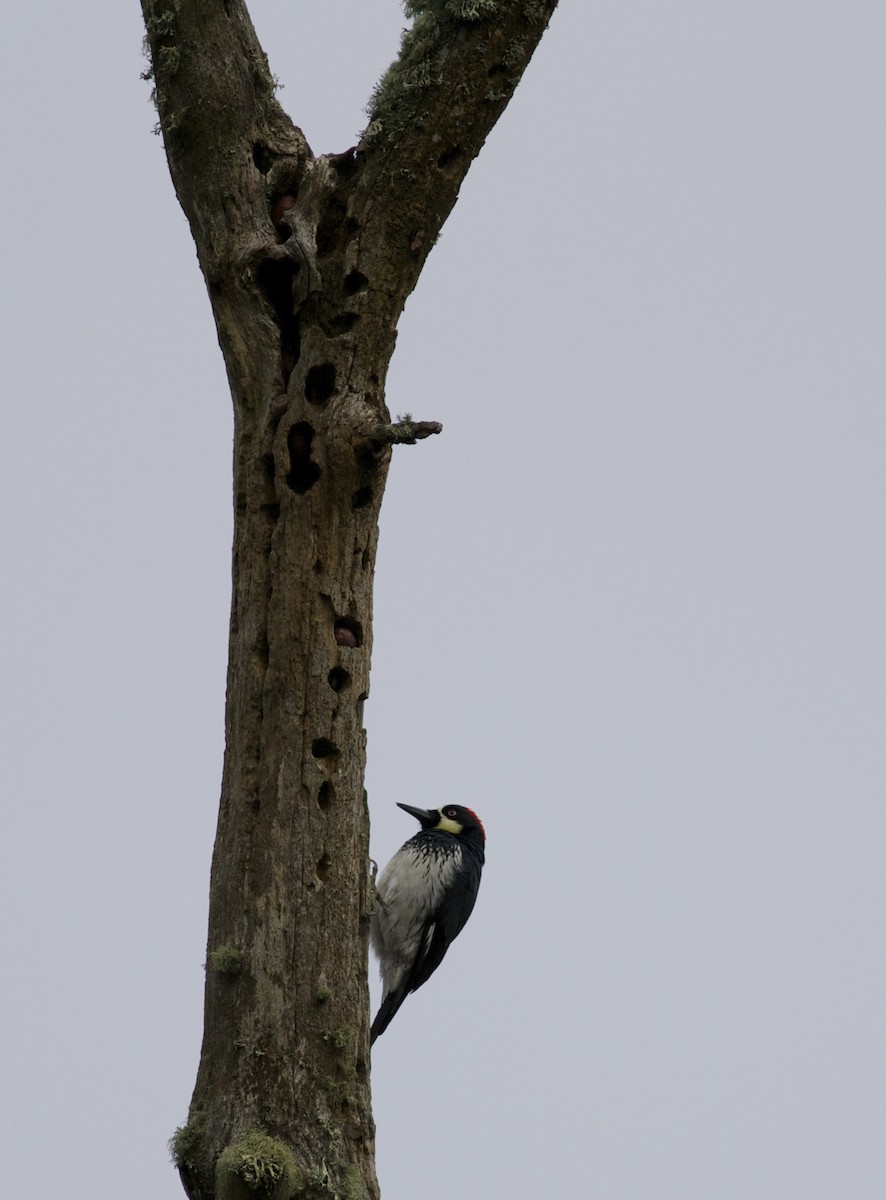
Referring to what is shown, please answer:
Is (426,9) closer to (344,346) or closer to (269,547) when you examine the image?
(344,346)

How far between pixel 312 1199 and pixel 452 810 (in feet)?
11.0

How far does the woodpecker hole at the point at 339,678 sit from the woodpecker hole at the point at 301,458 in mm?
618

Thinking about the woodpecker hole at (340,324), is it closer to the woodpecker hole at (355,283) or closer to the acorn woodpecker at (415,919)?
the woodpecker hole at (355,283)

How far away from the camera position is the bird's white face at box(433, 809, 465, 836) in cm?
736

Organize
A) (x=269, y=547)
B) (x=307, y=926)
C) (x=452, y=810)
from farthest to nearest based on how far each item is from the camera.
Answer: (x=452, y=810) → (x=269, y=547) → (x=307, y=926)

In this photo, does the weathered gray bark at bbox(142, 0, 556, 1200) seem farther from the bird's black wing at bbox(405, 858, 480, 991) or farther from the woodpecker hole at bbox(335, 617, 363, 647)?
the bird's black wing at bbox(405, 858, 480, 991)

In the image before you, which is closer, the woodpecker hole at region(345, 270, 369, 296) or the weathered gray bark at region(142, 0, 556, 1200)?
the weathered gray bark at region(142, 0, 556, 1200)

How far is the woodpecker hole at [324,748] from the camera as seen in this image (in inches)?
186

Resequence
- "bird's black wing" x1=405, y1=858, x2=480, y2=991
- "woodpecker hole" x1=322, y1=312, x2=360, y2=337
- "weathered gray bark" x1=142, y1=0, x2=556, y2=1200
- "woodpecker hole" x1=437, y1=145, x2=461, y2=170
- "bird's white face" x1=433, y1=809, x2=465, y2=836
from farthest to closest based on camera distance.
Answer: "bird's white face" x1=433, y1=809, x2=465, y2=836 < "bird's black wing" x1=405, y1=858, x2=480, y2=991 < "woodpecker hole" x1=437, y1=145, x2=461, y2=170 < "woodpecker hole" x1=322, y1=312, x2=360, y2=337 < "weathered gray bark" x1=142, y1=0, x2=556, y2=1200

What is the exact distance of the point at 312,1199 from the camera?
4.21 metres

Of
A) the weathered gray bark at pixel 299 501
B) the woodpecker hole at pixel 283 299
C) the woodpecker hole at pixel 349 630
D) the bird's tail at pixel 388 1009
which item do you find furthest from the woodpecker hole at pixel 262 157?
the bird's tail at pixel 388 1009

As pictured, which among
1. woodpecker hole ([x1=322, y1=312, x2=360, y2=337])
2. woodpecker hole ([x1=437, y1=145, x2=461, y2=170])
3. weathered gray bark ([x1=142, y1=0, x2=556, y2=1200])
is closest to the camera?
weathered gray bark ([x1=142, y1=0, x2=556, y2=1200])

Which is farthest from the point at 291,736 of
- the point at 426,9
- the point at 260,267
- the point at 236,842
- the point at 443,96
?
the point at 426,9

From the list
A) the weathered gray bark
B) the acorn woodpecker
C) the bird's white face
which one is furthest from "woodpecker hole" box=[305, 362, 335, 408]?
the bird's white face
